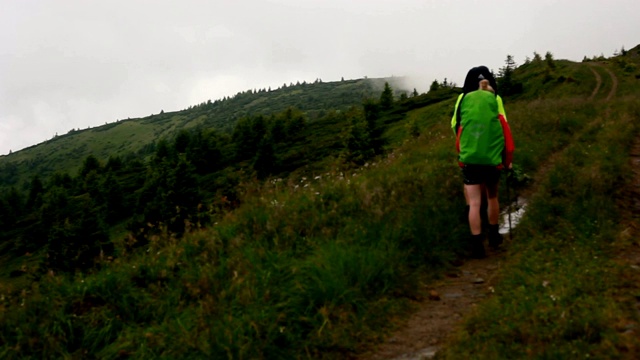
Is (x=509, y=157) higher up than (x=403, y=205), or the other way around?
(x=509, y=157)

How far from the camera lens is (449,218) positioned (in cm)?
653

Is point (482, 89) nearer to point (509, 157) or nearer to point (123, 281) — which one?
point (509, 157)

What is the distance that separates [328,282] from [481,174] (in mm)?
3107

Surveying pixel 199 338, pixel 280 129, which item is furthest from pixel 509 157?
pixel 280 129

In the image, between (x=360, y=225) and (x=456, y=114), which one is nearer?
(x=360, y=225)

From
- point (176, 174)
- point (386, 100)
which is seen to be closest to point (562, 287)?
point (176, 174)

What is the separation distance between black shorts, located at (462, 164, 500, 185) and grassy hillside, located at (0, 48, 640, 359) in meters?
0.70

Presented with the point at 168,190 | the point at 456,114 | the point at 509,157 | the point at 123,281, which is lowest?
the point at 168,190

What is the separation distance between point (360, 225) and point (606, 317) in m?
2.98

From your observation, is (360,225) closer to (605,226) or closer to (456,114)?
(456,114)

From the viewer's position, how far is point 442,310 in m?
4.59

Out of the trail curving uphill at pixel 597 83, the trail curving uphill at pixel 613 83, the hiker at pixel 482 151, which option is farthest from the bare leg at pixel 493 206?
the trail curving uphill at pixel 597 83

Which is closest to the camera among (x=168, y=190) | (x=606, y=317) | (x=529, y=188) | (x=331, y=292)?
(x=606, y=317)

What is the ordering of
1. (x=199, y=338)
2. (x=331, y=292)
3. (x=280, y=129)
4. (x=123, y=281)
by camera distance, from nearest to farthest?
1. (x=199, y=338)
2. (x=331, y=292)
3. (x=123, y=281)
4. (x=280, y=129)
